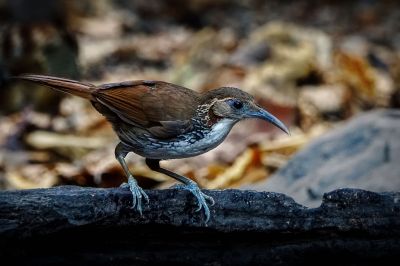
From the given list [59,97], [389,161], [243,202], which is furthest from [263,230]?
[59,97]

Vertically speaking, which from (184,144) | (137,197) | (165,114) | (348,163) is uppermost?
(348,163)

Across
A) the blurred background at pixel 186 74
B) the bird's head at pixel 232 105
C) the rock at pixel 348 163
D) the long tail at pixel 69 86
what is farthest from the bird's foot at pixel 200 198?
the blurred background at pixel 186 74

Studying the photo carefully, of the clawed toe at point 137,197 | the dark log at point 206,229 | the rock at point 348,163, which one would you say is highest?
the rock at point 348,163

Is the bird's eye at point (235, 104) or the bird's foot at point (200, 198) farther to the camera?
the bird's eye at point (235, 104)

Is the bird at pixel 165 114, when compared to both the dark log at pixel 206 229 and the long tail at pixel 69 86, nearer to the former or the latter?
the long tail at pixel 69 86

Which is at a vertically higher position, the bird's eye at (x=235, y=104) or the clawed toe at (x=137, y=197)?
the bird's eye at (x=235, y=104)

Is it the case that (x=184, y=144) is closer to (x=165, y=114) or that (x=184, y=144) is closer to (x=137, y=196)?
(x=165, y=114)

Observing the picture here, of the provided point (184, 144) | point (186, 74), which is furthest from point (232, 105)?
point (186, 74)

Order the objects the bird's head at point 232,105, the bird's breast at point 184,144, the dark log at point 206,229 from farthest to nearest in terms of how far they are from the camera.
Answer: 1. the bird's head at point 232,105
2. the bird's breast at point 184,144
3. the dark log at point 206,229
